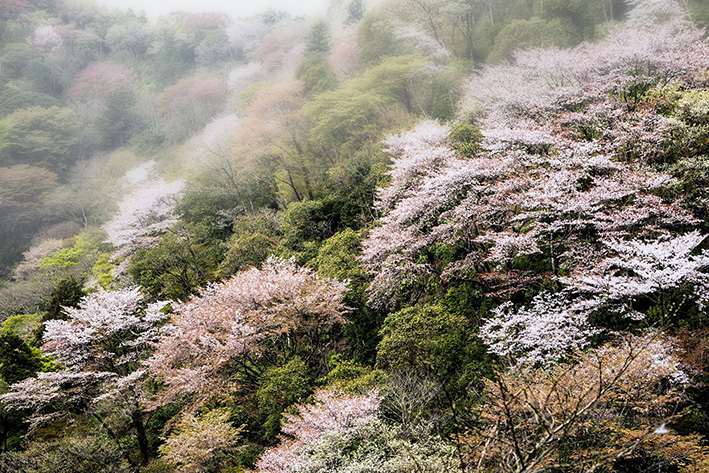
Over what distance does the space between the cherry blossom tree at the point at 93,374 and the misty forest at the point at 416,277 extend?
0.38 feet

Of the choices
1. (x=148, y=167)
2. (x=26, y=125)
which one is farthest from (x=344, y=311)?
(x=26, y=125)

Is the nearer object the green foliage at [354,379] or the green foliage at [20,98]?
the green foliage at [354,379]

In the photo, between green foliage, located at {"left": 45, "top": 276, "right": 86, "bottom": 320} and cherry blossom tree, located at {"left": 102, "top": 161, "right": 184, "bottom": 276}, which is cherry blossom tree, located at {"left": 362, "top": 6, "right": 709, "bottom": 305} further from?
cherry blossom tree, located at {"left": 102, "top": 161, "right": 184, "bottom": 276}

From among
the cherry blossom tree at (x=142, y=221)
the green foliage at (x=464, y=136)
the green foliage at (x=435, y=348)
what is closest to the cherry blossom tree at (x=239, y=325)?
the green foliage at (x=435, y=348)

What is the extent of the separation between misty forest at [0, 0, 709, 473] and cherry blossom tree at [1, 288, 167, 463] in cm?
12

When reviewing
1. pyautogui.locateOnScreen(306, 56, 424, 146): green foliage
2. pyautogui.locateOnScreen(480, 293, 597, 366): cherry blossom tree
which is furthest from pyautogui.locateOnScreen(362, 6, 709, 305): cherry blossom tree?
→ pyautogui.locateOnScreen(306, 56, 424, 146): green foliage

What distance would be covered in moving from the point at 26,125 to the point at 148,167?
13.9 m

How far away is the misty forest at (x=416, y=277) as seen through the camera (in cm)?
680

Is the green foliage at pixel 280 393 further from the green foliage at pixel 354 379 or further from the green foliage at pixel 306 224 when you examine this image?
the green foliage at pixel 306 224

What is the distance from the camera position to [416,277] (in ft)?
39.3

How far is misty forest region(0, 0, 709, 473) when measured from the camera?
22.3 ft

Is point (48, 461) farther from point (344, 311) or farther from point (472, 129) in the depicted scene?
point (472, 129)

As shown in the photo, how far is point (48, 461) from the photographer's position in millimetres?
9445

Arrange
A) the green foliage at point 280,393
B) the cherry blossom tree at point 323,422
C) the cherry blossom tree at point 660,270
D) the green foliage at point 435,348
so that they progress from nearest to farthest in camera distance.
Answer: the cherry blossom tree at point 660,270 < the cherry blossom tree at point 323,422 < the green foliage at point 435,348 < the green foliage at point 280,393
